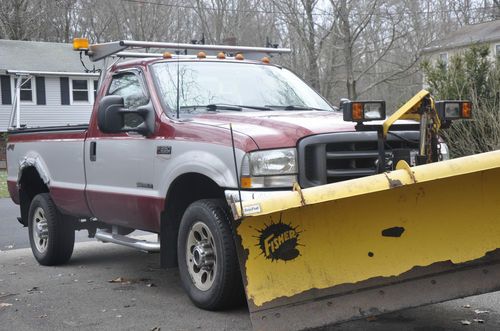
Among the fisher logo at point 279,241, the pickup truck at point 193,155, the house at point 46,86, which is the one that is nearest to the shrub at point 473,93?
the pickup truck at point 193,155

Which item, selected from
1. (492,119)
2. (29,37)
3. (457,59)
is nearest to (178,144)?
(492,119)

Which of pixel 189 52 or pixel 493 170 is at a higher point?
pixel 189 52

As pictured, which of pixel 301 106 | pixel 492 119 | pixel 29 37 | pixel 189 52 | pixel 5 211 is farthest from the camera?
pixel 29 37

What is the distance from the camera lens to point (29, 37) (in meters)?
43.1

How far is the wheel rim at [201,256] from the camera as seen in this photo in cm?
504

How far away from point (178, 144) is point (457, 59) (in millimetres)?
8057

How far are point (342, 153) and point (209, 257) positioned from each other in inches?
50.6

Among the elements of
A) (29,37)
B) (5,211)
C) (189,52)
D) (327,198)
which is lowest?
(5,211)

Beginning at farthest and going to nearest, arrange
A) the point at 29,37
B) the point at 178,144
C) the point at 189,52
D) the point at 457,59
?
the point at 29,37 → the point at 457,59 → the point at 189,52 → the point at 178,144

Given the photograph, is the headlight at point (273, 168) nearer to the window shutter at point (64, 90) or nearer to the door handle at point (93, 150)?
the door handle at point (93, 150)

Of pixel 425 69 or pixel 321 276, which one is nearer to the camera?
pixel 321 276

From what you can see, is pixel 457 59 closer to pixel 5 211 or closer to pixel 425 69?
pixel 425 69

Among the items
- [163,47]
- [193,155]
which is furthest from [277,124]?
[163,47]

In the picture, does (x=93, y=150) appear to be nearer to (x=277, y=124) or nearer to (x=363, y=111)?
(x=277, y=124)
